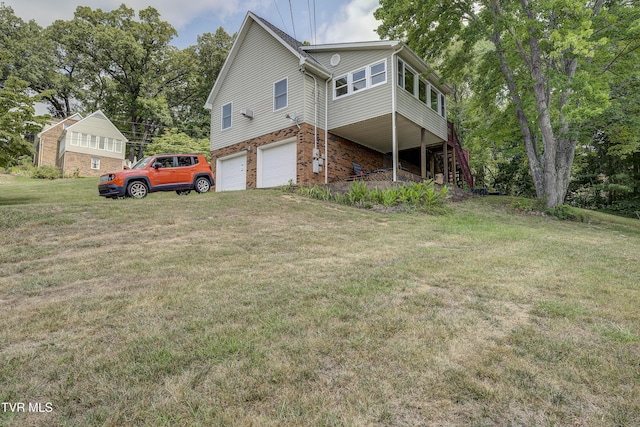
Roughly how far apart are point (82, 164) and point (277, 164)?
26412 millimetres

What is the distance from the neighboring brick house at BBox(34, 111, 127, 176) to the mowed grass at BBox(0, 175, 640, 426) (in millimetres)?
30860

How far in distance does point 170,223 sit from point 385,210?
657 cm

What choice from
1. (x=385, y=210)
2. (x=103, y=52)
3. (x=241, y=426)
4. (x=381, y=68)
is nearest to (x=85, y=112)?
(x=103, y=52)

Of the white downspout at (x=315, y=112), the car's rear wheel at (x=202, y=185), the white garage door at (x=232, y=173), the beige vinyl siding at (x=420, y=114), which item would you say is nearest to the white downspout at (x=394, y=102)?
the beige vinyl siding at (x=420, y=114)

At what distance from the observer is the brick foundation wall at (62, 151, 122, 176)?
3066 cm

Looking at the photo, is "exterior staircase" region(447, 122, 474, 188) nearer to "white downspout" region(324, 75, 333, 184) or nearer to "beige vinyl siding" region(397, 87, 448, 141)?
"beige vinyl siding" region(397, 87, 448, 141)

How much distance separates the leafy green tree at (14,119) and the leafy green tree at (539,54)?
554 inches

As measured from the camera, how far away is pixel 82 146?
31.8 m

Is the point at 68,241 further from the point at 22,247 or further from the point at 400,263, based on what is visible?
the point at 400,263

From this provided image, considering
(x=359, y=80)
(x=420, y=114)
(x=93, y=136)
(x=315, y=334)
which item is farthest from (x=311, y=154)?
(x=93, y=136)

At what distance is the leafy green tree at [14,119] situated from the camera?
10.4 metres

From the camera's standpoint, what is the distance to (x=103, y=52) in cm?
3606

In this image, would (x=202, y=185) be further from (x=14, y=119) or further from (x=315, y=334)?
(x=315, y=334)

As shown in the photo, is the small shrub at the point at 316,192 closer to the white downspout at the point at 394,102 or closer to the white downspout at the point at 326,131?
the white downspout at the point at 326,131
